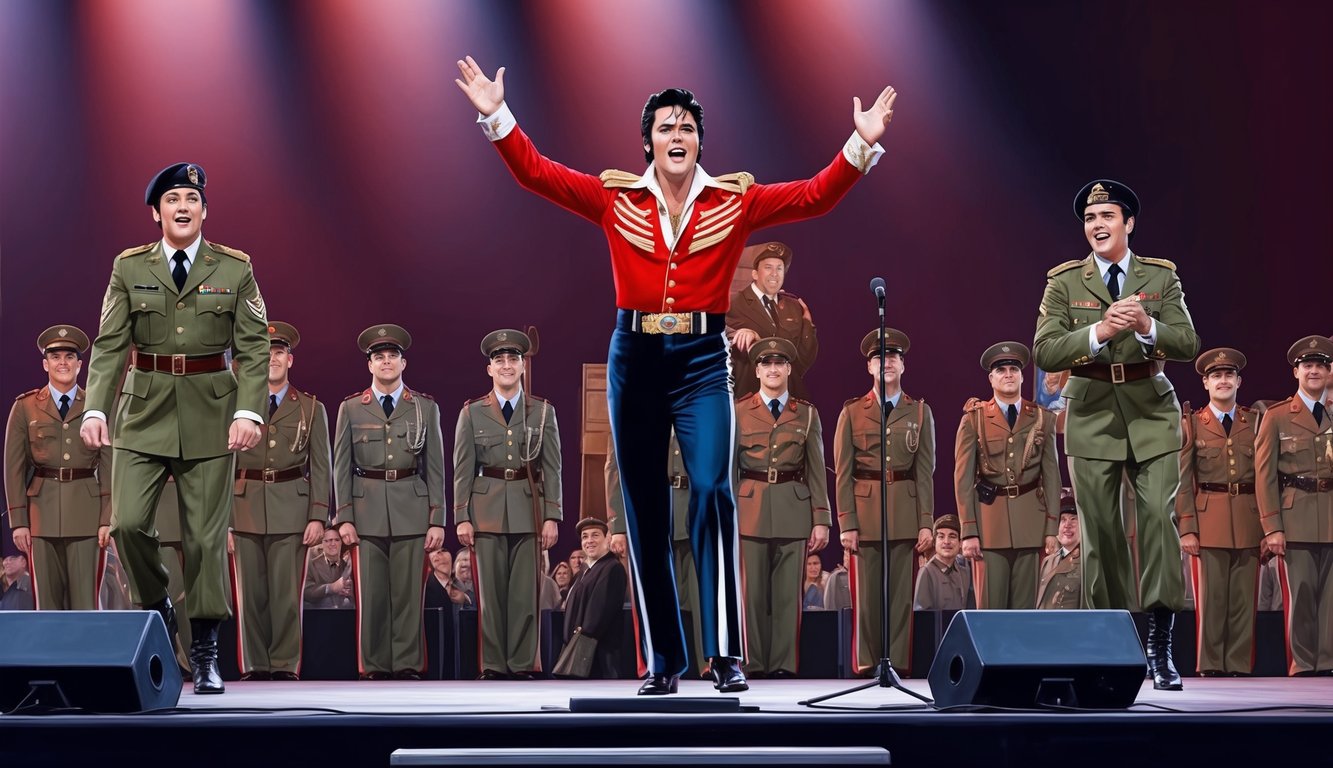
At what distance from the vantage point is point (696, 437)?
3932 mm

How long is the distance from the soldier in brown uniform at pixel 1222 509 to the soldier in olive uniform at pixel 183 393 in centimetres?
537

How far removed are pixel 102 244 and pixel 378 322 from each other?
1623mm

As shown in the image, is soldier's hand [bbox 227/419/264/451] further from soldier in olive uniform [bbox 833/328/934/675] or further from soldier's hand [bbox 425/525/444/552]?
soldier in olive uniform [bbox 833/328/934/675]

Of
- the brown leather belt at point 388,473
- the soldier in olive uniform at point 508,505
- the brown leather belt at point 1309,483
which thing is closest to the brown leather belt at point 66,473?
the brown leather belt at point 388,473

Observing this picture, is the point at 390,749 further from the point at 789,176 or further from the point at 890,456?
the point at 789,176

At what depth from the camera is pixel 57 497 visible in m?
7.32

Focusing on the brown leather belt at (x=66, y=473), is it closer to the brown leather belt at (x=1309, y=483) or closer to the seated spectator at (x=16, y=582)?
the seated spectator at (x=16, y=582)

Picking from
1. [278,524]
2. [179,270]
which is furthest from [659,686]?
[278,524]

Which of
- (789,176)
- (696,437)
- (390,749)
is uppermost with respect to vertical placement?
(789,176)

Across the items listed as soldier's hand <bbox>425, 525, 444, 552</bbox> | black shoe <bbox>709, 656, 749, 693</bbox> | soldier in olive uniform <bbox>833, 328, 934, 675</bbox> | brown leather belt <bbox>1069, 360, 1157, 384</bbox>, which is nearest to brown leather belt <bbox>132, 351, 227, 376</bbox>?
black shoe <bbox>709, 656, 749, 693</bbox>

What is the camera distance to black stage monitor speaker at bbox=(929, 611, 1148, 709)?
3568 mm

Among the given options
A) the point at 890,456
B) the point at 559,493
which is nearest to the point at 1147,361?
the point at 890,456

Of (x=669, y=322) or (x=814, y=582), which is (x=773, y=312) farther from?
(x=669, y=322)

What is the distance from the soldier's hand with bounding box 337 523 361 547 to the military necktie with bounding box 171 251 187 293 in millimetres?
2734
